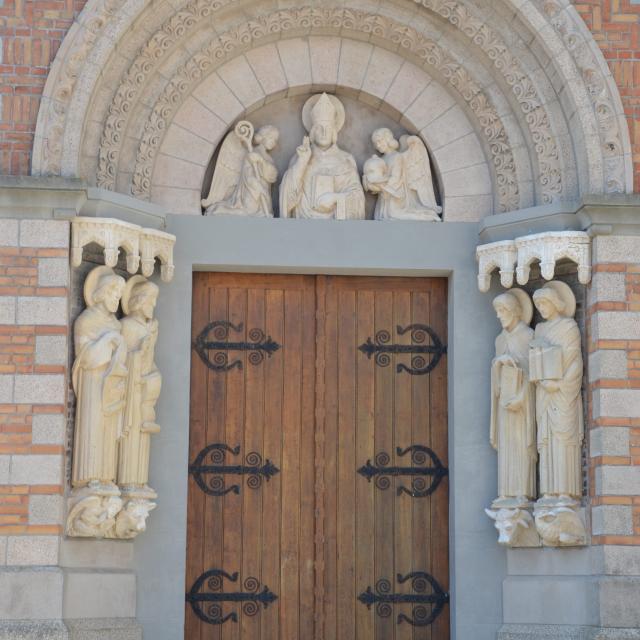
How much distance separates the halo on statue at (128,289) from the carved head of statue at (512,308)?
2.53 m

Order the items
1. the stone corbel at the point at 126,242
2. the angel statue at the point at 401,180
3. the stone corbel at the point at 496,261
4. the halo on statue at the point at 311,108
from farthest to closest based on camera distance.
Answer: the halo on statue at the point at 311,108, the angel statue at the point at 401,180, the stone corbel at the point at 496,261, the stone corbel at the point at 126,242

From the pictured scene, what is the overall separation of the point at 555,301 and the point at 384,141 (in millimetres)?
1844

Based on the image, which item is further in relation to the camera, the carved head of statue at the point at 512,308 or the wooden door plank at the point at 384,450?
the wooden door plank at the point at 384,450

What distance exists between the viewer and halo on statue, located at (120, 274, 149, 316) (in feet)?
35.4

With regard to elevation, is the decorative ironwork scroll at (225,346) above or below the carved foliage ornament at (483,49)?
below

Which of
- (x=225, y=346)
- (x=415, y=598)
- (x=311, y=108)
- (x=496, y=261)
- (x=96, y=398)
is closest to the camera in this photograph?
(x=96, y=398)

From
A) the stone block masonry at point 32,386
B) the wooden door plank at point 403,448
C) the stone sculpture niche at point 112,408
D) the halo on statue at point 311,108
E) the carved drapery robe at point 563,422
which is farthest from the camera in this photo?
the halo on statue at point 311,108

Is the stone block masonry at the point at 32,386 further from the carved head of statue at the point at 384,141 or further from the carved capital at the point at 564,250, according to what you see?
the carved capital at the point at 564,250

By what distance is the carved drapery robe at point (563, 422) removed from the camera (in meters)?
10.5

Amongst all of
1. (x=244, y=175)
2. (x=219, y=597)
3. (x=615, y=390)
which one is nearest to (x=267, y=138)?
(x=244, y=175)

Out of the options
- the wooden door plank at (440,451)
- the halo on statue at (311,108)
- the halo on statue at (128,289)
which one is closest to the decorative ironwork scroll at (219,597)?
the wooden door plank at (440,451)

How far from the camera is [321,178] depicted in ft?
37.4

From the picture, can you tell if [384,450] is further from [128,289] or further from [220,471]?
[128,289]

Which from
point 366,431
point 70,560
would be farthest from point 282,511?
point 70,560
